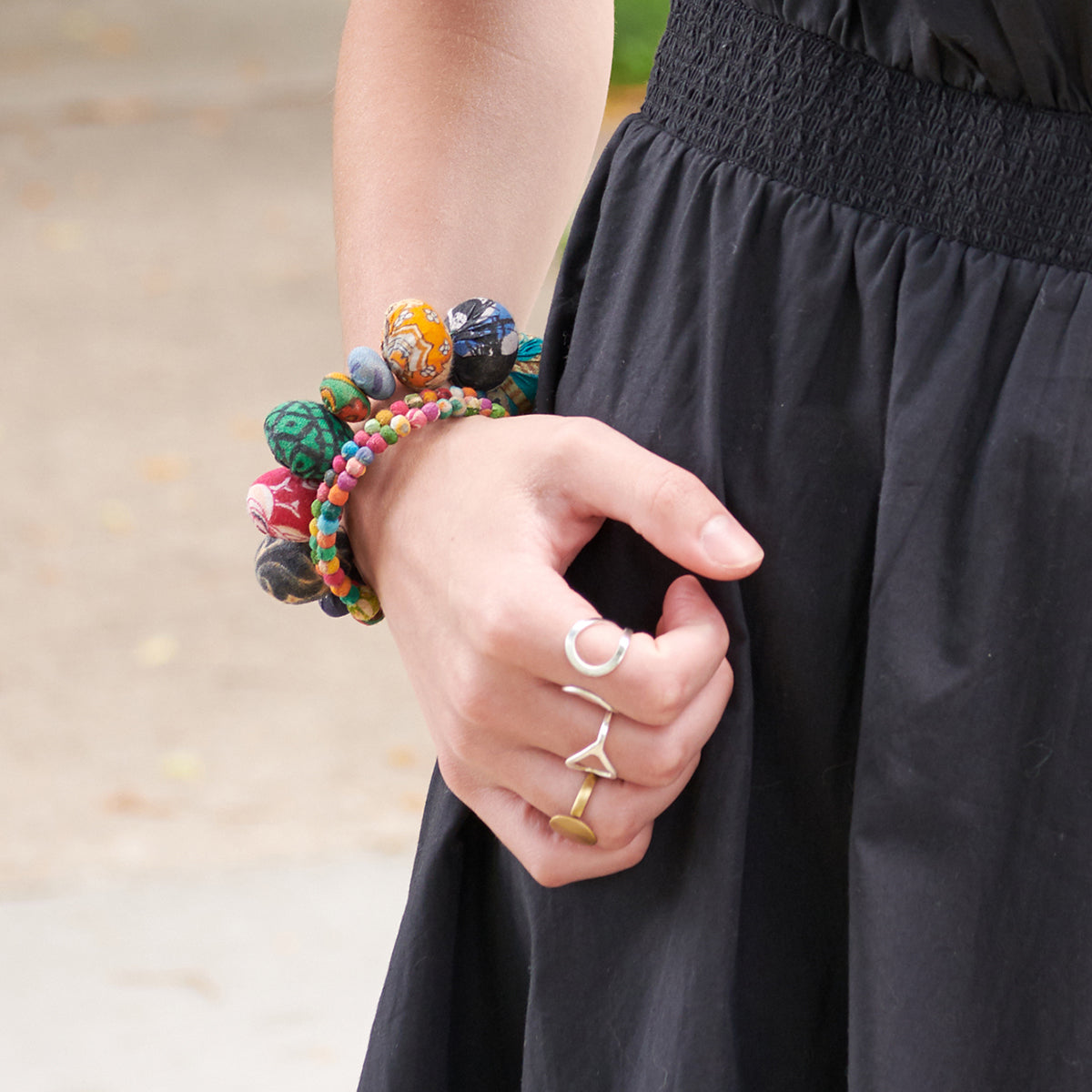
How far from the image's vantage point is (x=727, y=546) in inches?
29.2

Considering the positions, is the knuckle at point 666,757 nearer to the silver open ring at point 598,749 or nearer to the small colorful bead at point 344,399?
the silver open ring at point 598,749

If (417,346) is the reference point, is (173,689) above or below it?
below

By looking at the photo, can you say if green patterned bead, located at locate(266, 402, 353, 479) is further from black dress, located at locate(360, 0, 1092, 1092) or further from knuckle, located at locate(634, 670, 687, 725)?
knuckle, located at locate(634, 670, 687, 725)

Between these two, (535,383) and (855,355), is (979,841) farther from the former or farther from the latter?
(535,383)

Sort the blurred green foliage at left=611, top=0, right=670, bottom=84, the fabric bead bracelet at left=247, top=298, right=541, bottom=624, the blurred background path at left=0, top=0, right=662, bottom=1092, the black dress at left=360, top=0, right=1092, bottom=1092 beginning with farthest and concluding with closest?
1. the blurred green foliage at left=611, top=0, right=670, bottom=84
2. the blurred background path at left=0, top=0, right=662, bottom=1092
3. the fabric bead bracelet at left=247, top=298, right=541, bottom=624
4. the black dress at left=360, top=0, right=1092, bottom=1092

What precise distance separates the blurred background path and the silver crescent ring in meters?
1.96

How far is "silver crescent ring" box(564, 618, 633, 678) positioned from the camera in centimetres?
73

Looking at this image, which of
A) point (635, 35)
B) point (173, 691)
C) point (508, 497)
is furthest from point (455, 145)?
point (635, 35)

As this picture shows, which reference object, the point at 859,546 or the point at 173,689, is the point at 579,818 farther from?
the point at 173,689

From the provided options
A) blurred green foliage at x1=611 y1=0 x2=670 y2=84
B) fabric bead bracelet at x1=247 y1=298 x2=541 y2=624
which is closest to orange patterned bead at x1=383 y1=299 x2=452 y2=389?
fabric bead bracelet at x1=247 y1=298 x2=541 y2=624

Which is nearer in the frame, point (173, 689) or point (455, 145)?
point (455, 145)

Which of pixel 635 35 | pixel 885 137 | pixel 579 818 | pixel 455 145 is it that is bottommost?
pixel 635 35

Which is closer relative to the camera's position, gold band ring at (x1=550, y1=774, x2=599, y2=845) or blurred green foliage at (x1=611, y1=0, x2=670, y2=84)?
gold band ring at (x1=550, y1=774, x2=599, y2=845)

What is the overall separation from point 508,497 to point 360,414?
176 millimetres
